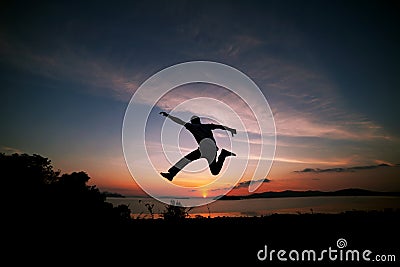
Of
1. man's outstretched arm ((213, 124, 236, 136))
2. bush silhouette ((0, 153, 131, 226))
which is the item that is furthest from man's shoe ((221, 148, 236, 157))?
bush silhouette ((0, 153, 131, 226))

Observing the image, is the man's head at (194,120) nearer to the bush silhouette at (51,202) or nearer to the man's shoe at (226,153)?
the man's shoe at (226,153)

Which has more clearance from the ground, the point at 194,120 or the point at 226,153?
the point at 194,120

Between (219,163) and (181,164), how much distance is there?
59.2 inches

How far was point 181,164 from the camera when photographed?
10.4 m

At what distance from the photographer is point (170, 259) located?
23.3 ft

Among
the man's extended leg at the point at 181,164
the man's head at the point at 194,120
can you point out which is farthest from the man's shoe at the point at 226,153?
the man's head at the point at 194,120

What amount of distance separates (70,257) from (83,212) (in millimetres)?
4429

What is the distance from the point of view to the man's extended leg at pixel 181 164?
10115mm

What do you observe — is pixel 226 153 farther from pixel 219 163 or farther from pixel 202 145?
pixel 202 145

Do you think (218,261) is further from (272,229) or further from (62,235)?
(62,235)

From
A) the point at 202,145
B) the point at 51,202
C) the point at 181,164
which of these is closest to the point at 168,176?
the point at 181,164

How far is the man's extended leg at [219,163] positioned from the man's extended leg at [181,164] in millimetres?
679

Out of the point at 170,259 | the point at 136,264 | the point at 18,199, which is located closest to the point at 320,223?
the point at 170,259

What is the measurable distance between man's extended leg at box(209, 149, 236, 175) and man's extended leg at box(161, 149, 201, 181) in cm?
68
